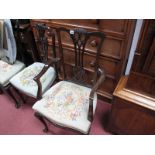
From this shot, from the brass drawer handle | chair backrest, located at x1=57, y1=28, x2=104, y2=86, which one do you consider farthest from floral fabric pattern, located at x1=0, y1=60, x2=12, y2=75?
the brass drawer handle

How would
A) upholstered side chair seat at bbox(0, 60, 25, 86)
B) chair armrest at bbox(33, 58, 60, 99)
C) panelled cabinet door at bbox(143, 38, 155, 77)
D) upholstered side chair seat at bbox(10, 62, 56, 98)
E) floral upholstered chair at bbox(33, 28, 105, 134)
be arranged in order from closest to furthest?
panelled cabinet door at bbox(143, 38, 155, 77), floral upholstered chair at bbox(33, 28, 105, 134), chair armrest at bbox(33, 58, 60, 99), upholstered side chair seat at bbox(10, 62, 56, 98), upholstered side chair seat at bbox(0, 60, 25, 86)

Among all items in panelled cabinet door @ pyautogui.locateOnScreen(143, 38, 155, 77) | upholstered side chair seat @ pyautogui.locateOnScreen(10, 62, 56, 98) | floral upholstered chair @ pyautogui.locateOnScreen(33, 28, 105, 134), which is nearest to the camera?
panelled cabinet door @ pyautogui.locateOnScreen(143, 38, 155, 77)

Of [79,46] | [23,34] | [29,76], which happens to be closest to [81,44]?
[79,46]

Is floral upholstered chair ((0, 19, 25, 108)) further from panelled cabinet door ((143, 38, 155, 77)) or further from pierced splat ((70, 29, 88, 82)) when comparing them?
panelled cabinet door ((143, 38, 155, 77))

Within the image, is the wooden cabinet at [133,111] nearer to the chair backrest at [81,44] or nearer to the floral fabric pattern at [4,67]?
the chair backrest at [81,44]

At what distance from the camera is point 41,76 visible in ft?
4.27

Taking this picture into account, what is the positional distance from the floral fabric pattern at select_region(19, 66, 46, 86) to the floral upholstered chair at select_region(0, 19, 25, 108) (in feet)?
0.48

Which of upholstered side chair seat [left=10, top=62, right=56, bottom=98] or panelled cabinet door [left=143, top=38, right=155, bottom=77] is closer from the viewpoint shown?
panelled cabinet door [left=143, top=38, right=155, bottom=77]

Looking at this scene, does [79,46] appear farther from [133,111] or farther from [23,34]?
[23,34]

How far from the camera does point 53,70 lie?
5.04 ft

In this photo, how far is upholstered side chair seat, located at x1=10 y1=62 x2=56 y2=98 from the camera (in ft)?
4.54

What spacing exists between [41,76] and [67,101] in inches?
12.9

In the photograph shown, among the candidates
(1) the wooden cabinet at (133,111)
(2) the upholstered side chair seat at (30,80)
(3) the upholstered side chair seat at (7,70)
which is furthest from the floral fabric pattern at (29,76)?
(1) the wooden cabinet at (133,111)
